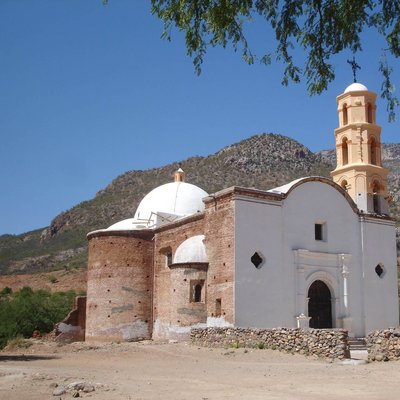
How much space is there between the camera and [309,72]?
9.84 metres

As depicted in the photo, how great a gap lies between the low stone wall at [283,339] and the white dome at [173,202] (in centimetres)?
821

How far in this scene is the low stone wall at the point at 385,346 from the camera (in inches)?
599

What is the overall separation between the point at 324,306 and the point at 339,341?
779cm

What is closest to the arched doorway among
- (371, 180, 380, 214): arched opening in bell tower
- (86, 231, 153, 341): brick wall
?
(371, 180, 380, 214): arched opening in bell tower

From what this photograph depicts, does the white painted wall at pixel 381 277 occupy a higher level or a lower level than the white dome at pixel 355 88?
lower

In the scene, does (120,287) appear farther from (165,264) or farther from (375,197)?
(375,197)

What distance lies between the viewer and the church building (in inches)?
875

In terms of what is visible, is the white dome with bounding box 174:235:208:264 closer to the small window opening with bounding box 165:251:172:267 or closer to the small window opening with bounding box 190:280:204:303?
the small window opening with bounding box 190:280:204:303

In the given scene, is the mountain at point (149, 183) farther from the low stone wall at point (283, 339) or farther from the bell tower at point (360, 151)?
the low stone wall at point (283, 339)

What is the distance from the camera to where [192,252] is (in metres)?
23.0

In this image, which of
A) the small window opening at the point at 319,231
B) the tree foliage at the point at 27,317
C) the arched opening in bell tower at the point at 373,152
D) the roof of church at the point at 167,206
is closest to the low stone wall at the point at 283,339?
the small window opening at the point at 319,231

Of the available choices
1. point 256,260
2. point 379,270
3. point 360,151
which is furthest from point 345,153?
point 256,260

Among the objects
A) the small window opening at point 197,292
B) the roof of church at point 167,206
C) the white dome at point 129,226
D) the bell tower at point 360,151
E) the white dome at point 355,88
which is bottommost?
the small window opening at point 197,292

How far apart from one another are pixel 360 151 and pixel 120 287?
40.7ft
